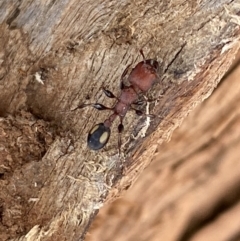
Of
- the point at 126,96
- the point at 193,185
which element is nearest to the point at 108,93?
the point at 126,96

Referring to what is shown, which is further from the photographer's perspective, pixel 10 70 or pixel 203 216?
pixel 203 216

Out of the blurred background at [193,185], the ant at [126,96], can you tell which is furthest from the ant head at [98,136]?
the blurred background at [193,185]

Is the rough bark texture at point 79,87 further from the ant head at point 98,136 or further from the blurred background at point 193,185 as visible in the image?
the blurred background at point 193,185

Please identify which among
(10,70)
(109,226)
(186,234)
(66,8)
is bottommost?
(109,226)

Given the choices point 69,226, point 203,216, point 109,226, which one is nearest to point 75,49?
point 69,226

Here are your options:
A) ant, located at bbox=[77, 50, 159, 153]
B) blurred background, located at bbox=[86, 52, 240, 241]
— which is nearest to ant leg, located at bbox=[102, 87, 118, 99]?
ant, located at bbox=[77, 50, 159, 153]

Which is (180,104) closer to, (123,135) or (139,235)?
(123,135)

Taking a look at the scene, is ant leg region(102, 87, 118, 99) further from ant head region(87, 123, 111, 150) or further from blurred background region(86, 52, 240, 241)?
blurred background region(86, 52, 240, 241)
